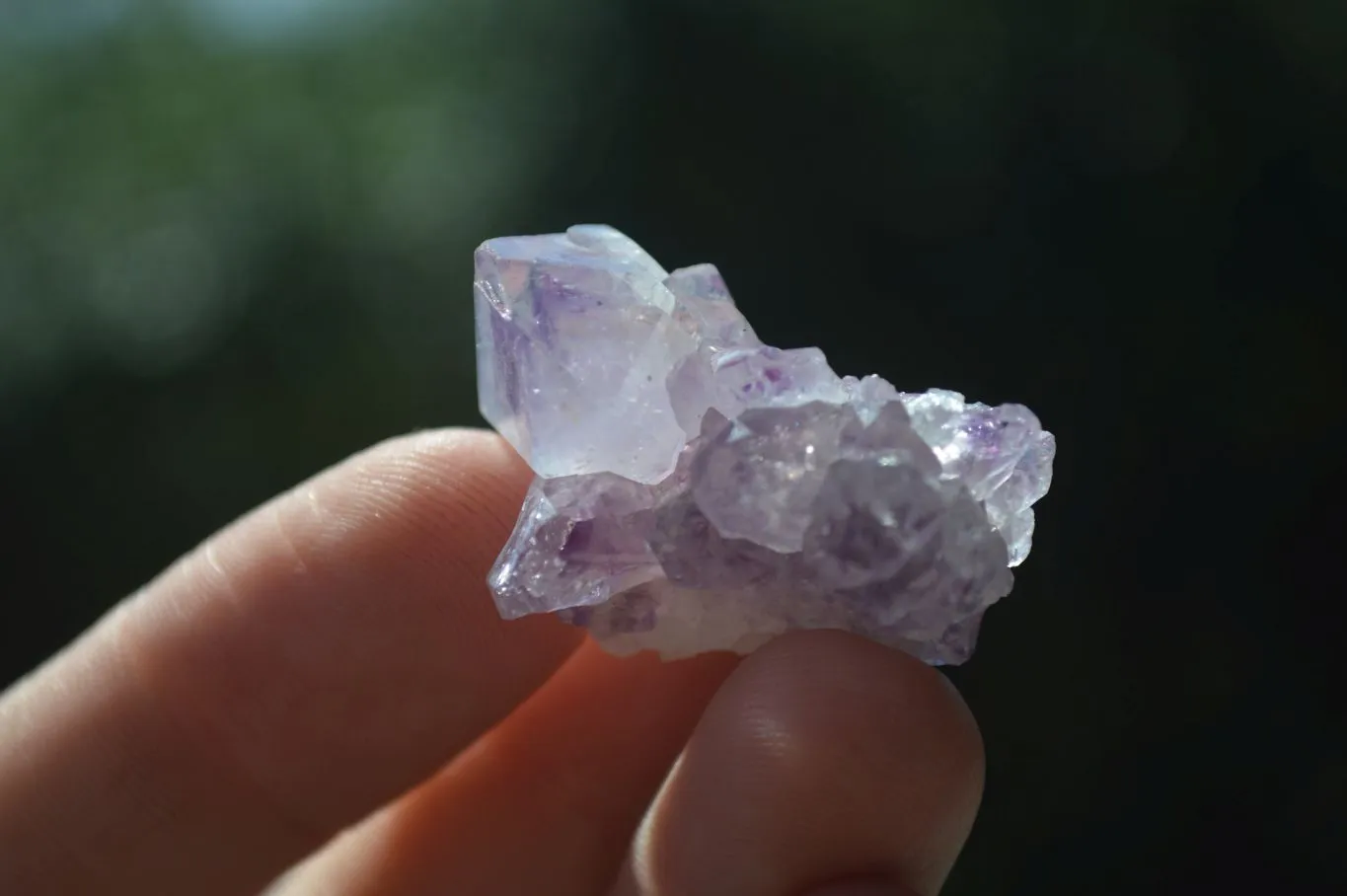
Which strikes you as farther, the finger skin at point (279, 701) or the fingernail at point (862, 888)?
the finger skin at point (279, 701)

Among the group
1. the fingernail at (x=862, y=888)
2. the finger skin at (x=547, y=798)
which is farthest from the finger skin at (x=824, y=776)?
the finger skin at (x=547, y=798)

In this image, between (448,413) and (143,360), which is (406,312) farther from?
(143,360)

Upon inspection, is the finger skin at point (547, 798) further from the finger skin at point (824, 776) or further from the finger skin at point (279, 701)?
the finger skin at point (824, 776)

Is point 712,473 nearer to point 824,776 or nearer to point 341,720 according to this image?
point 824,776

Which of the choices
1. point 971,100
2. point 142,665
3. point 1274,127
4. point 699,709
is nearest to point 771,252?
point 971,100

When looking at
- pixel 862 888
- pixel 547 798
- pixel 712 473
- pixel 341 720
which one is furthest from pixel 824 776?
pixel 341 720

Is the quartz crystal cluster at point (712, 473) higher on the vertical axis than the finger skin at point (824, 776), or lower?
higher
